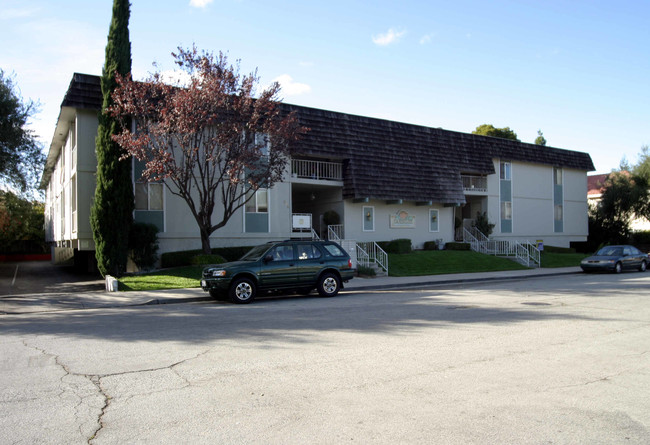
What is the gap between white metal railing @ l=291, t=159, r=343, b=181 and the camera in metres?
26.9

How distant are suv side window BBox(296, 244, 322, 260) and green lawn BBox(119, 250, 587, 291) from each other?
16.1 feet

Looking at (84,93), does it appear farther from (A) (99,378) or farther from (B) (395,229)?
(A) (99,378)

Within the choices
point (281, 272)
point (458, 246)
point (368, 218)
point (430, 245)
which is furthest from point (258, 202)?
point (458, 246)

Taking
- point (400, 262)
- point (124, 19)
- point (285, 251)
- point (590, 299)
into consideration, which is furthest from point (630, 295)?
point (124, 19)

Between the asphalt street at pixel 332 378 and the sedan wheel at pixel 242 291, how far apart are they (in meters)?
2.57

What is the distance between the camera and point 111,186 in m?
19.6

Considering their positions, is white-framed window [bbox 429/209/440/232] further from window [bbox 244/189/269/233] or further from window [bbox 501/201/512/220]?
window [bbox 244/189/269/233]

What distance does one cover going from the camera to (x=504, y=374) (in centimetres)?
629

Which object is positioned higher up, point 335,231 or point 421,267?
point 335,231

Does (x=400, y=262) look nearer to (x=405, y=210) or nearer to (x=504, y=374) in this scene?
(x=405, y=210)

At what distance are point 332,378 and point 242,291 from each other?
27.0 ft

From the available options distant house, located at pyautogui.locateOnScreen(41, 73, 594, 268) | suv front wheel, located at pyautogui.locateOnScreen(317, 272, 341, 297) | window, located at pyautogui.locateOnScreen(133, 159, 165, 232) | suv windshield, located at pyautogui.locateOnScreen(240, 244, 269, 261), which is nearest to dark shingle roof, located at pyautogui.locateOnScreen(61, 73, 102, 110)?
distant house, located at pyautogui.locateOnScreen(41, 73, 594, 268)

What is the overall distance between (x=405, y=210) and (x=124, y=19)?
17766 mm

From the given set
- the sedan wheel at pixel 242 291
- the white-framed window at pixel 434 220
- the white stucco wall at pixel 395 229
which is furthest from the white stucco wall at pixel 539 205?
the sedan wheel at pixel 242 291
